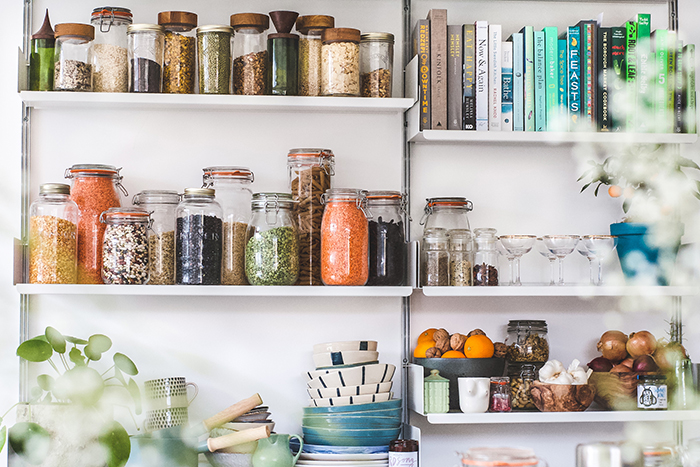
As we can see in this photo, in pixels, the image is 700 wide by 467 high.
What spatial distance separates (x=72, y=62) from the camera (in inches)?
60.3

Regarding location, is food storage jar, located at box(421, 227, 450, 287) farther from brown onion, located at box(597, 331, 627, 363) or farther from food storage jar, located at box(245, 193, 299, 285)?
brown onion, located at box(597, 331, 627, 363)

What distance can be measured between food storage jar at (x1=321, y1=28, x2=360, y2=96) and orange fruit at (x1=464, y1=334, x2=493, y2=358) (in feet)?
2.08

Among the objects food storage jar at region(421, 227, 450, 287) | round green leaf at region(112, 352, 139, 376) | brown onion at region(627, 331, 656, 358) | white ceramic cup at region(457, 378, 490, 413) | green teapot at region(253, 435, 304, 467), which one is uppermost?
food storage jar at region(421, 227, 450, 287)

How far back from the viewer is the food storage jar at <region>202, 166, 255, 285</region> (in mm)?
1525

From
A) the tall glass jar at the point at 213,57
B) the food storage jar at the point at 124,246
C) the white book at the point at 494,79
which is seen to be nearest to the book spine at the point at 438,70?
the white book at the point at 494,79

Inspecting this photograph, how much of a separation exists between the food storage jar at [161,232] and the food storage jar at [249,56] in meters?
0.30

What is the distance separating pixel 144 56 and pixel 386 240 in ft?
2.26

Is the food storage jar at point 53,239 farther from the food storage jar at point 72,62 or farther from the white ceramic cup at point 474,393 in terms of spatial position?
the white ceramic cup at point 474,393

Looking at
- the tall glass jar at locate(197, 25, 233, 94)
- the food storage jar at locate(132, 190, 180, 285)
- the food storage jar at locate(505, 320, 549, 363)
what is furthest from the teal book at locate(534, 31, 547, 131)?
the food storage jar at locate(132, 190, 180, 285)

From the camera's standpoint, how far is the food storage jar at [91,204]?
151 cm

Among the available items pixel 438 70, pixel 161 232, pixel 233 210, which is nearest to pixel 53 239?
pixel 161 232

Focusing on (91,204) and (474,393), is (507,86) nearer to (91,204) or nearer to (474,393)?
(474,393)

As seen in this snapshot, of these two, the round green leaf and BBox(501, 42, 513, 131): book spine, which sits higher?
BBox(501, 42, 513, 131): book spine

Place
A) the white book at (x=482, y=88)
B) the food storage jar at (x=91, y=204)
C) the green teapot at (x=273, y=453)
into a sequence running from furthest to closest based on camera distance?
the white book at (x=482, y=88), the food storage jar at (x=91, y=204), the green teapot at (x=273, y=453)
